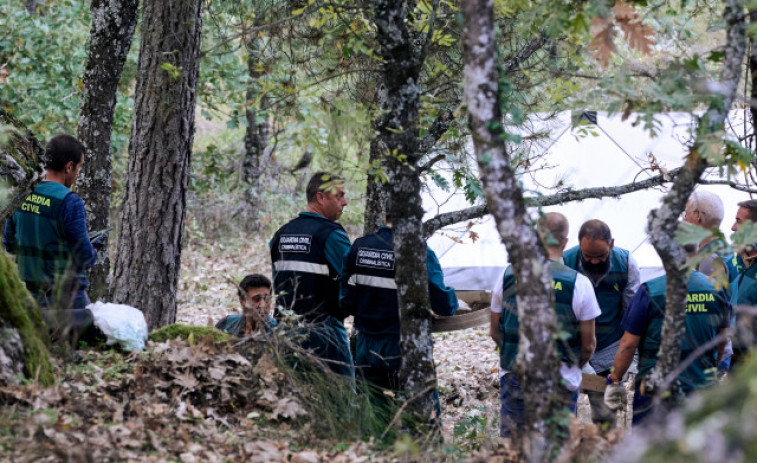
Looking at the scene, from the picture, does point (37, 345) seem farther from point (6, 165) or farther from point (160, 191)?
point (160, 191)

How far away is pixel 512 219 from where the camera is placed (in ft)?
11.1

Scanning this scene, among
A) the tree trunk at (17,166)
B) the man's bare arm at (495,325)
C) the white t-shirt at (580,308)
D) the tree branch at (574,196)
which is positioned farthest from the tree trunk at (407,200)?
the tree trunk at (17,166)

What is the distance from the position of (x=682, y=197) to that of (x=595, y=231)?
1.86 meters

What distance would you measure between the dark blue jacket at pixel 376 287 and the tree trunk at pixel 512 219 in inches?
67.7

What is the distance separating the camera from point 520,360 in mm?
3488

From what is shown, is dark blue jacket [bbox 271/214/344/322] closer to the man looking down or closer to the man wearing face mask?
the man looking down

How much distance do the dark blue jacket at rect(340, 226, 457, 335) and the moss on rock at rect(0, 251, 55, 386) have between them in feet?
6.81

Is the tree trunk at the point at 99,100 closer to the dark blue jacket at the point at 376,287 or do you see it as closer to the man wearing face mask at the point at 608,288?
the dark blue jacket at the point at 376,287

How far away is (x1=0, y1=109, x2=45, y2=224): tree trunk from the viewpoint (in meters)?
4.89

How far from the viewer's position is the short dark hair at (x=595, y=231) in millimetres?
5387

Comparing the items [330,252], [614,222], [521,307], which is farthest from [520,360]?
[614,222]

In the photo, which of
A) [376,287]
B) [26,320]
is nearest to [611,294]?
[376,287]

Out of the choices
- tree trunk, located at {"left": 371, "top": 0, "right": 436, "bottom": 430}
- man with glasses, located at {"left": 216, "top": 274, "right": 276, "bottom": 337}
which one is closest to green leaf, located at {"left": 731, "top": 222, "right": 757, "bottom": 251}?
tree trunk, located at {"left": 371, "top": 0, "right": 436, "bottom": 430}

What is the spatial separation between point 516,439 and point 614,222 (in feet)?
22.4
